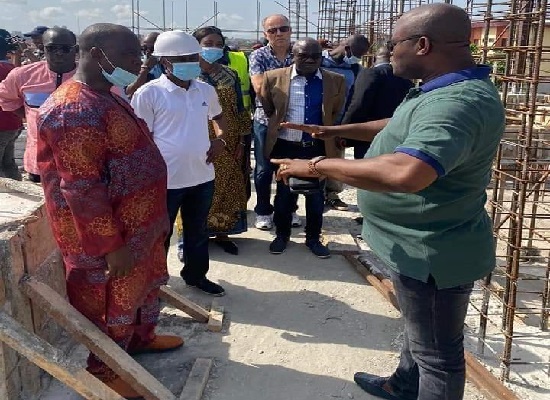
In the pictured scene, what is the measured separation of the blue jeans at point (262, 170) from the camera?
5.07 metres

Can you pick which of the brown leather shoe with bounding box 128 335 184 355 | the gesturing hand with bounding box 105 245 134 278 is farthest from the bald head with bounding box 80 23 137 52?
the brown leather shoe with bounding box 128 335 184 355

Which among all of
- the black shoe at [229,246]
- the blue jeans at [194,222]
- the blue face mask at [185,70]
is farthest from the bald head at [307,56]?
the black shoe at [229,246]

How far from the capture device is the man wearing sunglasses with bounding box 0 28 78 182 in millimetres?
3867

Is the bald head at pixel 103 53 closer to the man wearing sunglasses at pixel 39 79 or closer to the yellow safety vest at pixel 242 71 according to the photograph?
the man wearing sunglasses at pixel 39 79

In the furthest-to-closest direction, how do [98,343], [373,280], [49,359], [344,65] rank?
[344,65] → [373,280] → [98,343] → [49,359]

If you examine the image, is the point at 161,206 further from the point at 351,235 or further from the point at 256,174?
Result: the point at 351,235

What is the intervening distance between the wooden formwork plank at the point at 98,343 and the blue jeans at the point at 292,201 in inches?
94.8

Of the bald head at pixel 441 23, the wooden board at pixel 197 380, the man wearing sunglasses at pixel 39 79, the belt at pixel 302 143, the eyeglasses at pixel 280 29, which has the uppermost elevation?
the eyeglasses at pixel 280 29

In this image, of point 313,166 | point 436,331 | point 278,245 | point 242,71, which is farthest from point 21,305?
point 242,71

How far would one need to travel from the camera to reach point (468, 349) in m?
3.47

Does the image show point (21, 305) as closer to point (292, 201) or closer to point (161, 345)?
point (161, 345)

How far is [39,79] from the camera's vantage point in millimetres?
4020

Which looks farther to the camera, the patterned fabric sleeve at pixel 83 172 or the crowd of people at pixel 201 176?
the patterned fabric sleeve at pixel 83 172

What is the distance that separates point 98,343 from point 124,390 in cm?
36
